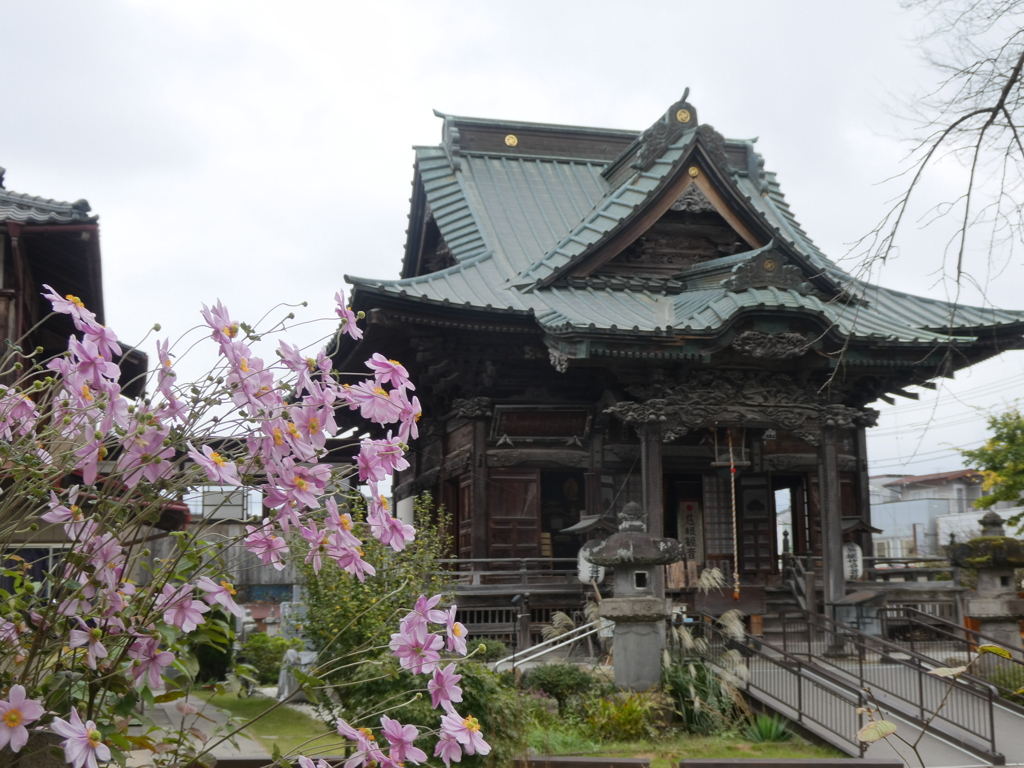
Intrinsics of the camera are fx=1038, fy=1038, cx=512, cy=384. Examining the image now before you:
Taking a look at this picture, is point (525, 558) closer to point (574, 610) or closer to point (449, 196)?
point (574, 610)

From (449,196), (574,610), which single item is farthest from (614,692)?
(449,196)

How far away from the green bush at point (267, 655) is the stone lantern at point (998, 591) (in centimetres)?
1302

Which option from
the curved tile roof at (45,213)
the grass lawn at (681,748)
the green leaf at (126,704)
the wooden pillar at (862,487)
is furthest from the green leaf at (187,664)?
the wooden pillar at (862,487)

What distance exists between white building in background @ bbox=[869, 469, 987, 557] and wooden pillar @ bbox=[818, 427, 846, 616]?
33042 millimetres

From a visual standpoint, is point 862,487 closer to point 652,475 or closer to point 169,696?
point 652,475

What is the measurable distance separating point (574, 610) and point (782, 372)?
4.96m

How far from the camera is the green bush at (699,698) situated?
36.1 feet

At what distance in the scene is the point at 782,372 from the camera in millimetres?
16391

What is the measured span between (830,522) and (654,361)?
3660mm

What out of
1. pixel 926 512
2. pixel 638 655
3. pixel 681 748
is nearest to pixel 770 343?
pixel 638 655

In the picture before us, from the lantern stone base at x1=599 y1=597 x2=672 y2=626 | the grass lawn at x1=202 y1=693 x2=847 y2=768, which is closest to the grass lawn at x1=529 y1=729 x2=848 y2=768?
the grass lawn at x1=202 y1=693 x2=847 y2=768

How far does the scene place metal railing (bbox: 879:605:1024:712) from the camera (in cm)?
1180

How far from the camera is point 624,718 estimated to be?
34.3 feet

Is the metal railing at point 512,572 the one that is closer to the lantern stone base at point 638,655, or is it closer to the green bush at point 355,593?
the green bush at point 355,593
